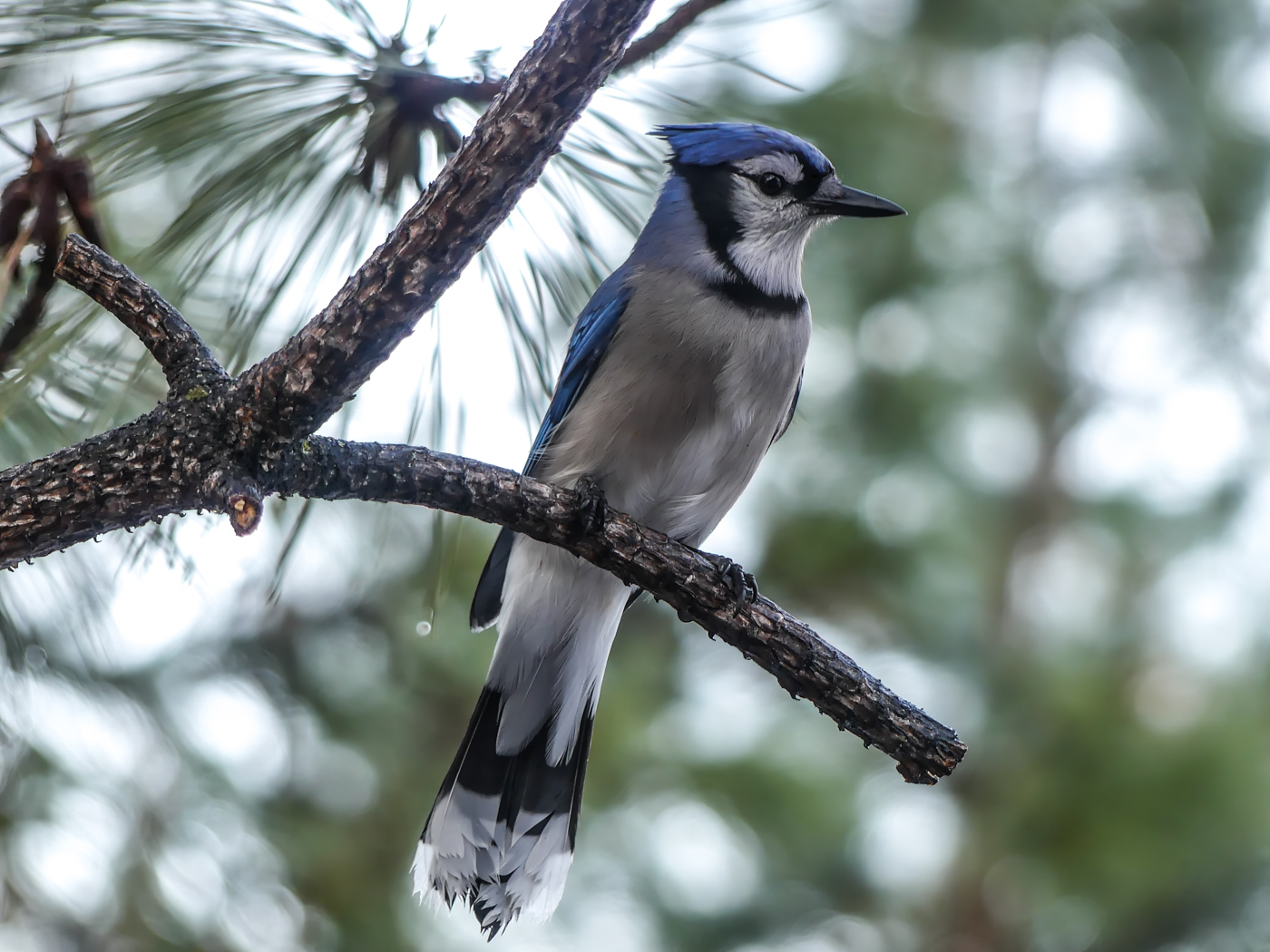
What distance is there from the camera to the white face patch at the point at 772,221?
5.75ft

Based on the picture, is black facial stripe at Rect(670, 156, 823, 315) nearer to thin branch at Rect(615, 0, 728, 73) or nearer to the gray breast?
the gray breast

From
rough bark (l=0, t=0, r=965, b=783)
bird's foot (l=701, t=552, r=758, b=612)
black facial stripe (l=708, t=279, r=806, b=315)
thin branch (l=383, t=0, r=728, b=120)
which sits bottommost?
rough bark (l=0, t=0, r=965, b=783)

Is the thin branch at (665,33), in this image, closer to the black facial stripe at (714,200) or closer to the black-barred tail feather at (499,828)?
the black facial stripe at (714,200)

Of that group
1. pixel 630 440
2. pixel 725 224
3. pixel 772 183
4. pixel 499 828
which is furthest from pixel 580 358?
pixel 499 828

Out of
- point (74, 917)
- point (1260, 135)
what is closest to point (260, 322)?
point (74, 917)

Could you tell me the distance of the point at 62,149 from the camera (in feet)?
4.07

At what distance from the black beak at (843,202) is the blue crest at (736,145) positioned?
3cm

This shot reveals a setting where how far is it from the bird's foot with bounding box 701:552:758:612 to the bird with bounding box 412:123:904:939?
0.05 ft

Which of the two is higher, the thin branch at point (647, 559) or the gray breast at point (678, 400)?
the gray breast at point (678, 400)

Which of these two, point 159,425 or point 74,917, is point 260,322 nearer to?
point 159,425

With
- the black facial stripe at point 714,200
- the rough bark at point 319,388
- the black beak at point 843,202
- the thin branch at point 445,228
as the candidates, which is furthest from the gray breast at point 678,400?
the thin branch at point 445,228

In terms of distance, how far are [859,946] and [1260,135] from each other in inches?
114

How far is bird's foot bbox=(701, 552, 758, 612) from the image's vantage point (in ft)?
4.07

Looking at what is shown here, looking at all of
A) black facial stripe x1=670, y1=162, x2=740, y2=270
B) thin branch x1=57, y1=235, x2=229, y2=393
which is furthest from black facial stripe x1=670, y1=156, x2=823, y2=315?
thin branch x1=57, y1=235, x2=229, y2=393
